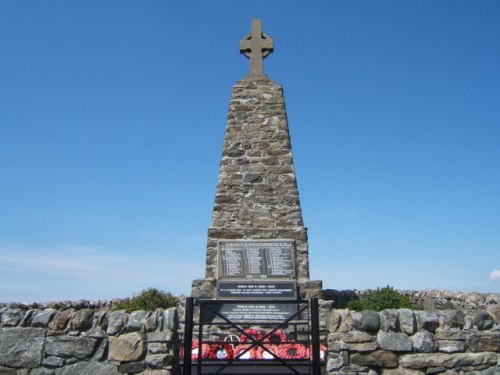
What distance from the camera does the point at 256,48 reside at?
43.1ft

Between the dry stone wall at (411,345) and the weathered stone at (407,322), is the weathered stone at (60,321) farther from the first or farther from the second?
the weathered stone at (407,322)

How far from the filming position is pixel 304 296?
10.1 meters

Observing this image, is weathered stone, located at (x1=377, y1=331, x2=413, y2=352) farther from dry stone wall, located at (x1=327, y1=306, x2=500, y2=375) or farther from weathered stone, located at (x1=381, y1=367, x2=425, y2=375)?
weathered stone, located at (x1=381, y1=367, x2=425, y2=375)

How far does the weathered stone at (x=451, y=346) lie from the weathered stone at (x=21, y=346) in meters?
5.40

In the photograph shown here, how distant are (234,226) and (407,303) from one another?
19.4 feet

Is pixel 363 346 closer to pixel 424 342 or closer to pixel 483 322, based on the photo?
pixel 424 342

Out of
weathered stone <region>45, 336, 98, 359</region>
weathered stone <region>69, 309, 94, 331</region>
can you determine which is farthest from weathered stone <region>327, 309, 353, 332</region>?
weathered stone <region>69, 309, 94, 331</region>

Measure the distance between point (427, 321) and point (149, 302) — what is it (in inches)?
365

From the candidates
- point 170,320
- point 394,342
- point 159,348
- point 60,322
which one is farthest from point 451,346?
point 60,322

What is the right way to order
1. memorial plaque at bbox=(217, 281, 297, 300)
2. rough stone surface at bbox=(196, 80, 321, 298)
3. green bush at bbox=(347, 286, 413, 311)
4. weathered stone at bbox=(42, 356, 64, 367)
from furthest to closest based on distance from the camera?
green bush at bbox=(347, 286, 413, 311) → rough stone surface at bbox=(196, 80, 321, 298) → memorial plaque at bbox=(217, 281, 297, 300) → weathered stone at bbox=(42, 356, 64, 367)

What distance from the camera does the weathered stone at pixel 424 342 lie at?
5617mm

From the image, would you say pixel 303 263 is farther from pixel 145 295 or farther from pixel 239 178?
pixel 145 295

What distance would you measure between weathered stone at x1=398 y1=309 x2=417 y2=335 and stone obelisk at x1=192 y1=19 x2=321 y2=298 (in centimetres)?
444

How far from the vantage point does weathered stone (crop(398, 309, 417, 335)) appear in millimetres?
5707
